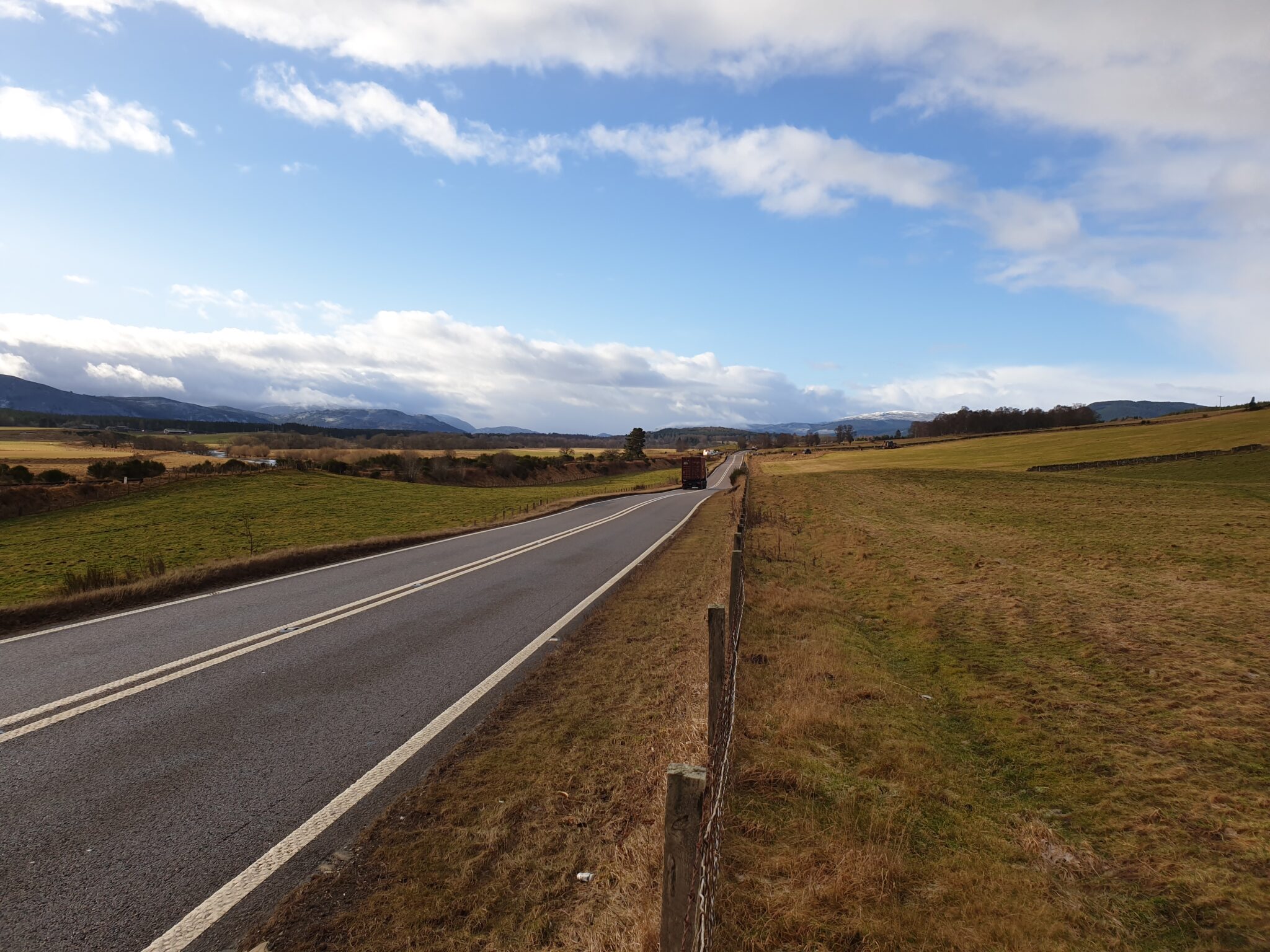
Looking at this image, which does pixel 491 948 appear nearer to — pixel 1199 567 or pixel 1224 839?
pixel 1224 839

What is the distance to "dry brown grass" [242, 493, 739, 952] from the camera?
3.25 m

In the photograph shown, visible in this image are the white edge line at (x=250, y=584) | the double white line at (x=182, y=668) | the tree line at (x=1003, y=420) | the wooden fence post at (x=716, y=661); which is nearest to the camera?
the wooden fence post at (x=716, y=661)

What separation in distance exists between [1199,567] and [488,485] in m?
63.0

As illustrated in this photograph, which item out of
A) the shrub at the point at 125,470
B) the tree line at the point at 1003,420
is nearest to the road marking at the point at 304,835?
the shrub at the point at 125,470

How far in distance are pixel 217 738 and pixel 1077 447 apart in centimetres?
7580

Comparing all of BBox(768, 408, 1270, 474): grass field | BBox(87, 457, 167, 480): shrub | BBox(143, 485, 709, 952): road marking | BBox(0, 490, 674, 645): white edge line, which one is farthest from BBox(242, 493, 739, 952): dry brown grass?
BBox(768, 408, 1270, 474): grass field

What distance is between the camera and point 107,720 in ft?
18.3

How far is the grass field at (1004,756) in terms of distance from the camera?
367 cm

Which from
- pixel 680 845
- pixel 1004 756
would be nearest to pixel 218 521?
pixel 1004 756

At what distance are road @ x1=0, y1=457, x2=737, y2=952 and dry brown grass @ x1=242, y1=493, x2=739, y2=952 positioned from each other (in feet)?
1.09

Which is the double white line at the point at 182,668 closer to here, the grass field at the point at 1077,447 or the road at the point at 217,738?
the road at the point at 217,738

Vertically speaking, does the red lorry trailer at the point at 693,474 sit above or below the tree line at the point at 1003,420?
below

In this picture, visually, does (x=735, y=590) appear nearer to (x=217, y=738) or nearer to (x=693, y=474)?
(x=217, y=738)

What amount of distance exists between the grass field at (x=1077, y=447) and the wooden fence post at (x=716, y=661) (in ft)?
183
